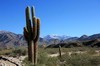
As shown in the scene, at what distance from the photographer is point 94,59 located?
2162 cm

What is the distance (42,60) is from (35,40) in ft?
6.90

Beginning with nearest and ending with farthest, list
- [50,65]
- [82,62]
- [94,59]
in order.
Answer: [50,65], [82,62], [94,59]

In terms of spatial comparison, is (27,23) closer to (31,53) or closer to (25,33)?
(25,33)

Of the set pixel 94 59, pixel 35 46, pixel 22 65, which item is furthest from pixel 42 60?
pixel 22 65

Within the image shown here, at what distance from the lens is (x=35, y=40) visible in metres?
19.3

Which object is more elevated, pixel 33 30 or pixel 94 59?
pixel 33 30

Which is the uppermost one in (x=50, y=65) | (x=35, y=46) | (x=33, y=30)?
(x=33, y=30)

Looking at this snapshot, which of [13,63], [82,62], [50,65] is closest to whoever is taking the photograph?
[13,63]

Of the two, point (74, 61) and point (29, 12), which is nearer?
point (29, 12)

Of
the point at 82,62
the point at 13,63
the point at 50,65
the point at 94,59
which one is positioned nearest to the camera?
the point at 13,63

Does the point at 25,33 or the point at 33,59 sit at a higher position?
the point at 25,33

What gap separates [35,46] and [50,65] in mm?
2058

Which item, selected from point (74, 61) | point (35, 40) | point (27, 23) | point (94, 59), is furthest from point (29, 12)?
point (94, 59)

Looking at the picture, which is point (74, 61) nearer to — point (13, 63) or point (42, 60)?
point (42, 60)
